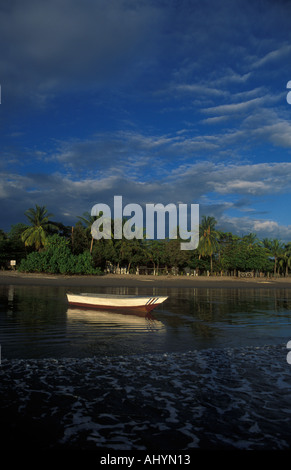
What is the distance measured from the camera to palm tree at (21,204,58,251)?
63562 millimetres

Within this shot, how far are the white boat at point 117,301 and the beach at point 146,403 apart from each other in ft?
26.3

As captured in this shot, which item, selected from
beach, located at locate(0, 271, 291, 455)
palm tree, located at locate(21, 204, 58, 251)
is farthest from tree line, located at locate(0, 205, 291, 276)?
beach, located at locate(0, 271, 291, 455)

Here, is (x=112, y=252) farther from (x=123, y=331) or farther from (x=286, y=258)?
(x=286, y=258)

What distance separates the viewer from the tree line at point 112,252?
54812 millimetres

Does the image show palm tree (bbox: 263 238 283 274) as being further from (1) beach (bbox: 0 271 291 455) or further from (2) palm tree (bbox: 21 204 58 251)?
(1) beach (bbox: 0 271 291 455)

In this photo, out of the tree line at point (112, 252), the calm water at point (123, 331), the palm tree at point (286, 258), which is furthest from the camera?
the palm tree at point (286, 258)

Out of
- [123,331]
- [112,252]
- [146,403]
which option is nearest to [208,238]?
[112,252]

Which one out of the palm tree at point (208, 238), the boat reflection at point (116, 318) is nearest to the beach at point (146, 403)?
the boat reflection at point (116, 318)

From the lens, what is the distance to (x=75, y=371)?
9.02m

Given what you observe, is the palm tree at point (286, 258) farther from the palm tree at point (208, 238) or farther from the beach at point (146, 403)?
the beach at point (146, 403)

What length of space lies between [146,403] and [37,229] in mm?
61340
